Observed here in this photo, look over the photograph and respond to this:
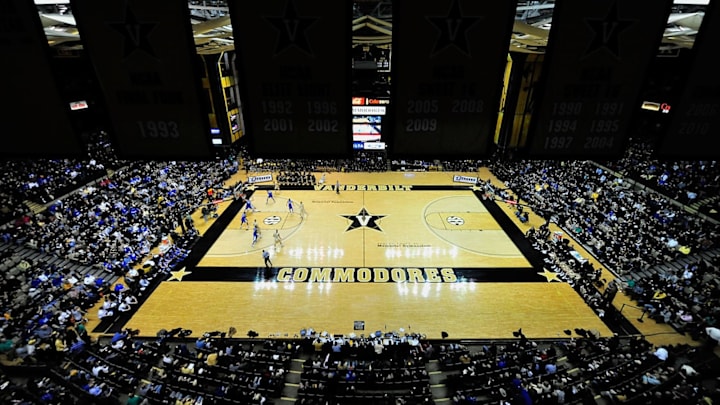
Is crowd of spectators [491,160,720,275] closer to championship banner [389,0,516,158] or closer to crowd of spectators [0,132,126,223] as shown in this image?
championship banner [389,0,516,158]

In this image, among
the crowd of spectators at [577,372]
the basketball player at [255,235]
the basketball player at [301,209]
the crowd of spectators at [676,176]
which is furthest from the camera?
the basketball player at [301,209]

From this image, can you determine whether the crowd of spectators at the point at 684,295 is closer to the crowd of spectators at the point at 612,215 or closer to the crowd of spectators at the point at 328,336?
the crowd of spectators at the point at 328,336

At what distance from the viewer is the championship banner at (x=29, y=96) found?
18.9 feet

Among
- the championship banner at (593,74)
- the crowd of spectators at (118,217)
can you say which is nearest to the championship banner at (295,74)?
the championship banner at (593,74)

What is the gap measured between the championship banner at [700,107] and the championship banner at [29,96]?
11603 millimetres

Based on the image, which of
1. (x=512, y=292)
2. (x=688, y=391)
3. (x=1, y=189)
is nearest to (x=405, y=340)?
(x=512, y=292)

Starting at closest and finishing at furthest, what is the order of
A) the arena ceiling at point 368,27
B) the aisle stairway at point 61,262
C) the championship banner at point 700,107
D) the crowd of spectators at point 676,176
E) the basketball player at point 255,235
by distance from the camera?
1. the championship banner at point 700,107
2. the arena ceiling at point 368,27
3. the aisle stairway at point 61,262
4. the basketball player at point 255,235
5. the crowd of spectators at point 676,176

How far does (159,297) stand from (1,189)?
62.1 feet

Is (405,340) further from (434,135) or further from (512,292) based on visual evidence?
(434,135)

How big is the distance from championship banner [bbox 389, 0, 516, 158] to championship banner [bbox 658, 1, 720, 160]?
11.6 feet

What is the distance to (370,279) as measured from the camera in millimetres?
20500

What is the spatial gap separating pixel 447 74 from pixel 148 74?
5494 mm

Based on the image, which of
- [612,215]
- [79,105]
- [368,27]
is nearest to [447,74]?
[368,27]

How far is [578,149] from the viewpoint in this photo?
279 inches
